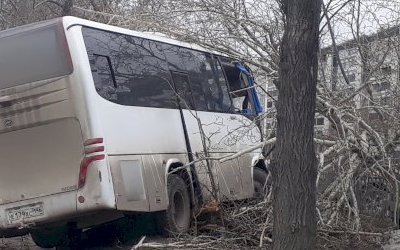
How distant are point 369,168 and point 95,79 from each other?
151 inches

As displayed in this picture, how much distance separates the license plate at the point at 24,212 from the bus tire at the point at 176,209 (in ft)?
5.26

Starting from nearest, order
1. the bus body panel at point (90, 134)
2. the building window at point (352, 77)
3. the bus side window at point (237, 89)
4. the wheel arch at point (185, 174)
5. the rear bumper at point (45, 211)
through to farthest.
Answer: the bus body panel at point (90, 134), the rear bumper at point (45, 211), the wheel arch at point (185, 174), the building window at point (352, 77), the bus side window at point (237, 89)

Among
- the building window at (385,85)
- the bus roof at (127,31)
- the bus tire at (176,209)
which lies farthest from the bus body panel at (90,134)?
the building window at (385,85)

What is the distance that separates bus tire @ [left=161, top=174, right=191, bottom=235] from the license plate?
5.26 ft

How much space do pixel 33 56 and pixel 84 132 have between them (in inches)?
44.3

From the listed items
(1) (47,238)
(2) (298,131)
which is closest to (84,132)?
(1) (47,238)

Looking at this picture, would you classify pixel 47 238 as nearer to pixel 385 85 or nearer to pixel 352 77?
pixel 352 77

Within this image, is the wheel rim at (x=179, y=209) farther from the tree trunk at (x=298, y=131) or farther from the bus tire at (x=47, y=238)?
the tree trunk at (x=298, y=131)

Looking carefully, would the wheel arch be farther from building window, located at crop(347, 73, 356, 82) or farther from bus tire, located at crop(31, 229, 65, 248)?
building window, located at crop(347, 73, 356, 82)

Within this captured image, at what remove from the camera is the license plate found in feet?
25.1

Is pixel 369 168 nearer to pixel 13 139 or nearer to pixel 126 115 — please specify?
pixel 126 115

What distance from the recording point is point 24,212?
7.72m

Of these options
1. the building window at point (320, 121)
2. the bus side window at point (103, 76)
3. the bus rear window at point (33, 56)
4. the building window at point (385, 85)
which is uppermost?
the bus rear window at point (33, 56)

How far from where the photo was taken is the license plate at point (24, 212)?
25.1 ft
